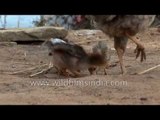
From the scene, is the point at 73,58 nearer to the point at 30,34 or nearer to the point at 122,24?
the point at 122,24

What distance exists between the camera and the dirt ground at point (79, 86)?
9.18 ft

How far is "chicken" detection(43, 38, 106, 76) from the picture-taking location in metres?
3.94

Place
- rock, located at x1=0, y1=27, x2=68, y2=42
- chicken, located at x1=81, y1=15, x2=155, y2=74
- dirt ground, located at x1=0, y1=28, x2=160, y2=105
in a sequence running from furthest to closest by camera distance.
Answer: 1. rock, located at x1=0, y1=27, x2=68, y2=42
2. chicken, located at x1=81, y1=15, x2=155, y2=74
3. dirt ground, located at x1=0, y1=28, x2=160, y2=105

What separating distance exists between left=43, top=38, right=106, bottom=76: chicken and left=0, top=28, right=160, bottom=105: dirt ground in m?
0.11

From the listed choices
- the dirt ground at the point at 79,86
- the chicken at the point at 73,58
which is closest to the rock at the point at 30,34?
the dirt ground at the point at 79,86

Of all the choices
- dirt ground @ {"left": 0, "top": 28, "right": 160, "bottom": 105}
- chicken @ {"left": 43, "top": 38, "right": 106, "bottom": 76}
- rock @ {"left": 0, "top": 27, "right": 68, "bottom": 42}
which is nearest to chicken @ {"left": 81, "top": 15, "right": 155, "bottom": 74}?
chicken @ {"left": 43, "top": 38, "right": 106, "bottom": 76}

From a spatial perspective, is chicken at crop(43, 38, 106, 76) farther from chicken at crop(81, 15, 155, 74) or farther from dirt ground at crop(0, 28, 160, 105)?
chicken at crop(81, 15, 155, 74)

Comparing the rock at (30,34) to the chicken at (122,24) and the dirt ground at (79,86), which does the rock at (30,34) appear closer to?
the dirt ground at (79,86)

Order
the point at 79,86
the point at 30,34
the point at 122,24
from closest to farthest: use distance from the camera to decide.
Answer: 1. the point at 79,86
2. the point at 122,24
3. the point at 30,34

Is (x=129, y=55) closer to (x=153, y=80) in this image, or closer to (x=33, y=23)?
(x=153, y=80)

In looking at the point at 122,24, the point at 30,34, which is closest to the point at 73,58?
the point at 122,24

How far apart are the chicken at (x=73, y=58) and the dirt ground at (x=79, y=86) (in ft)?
0.36

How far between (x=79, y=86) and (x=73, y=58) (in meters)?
0.58

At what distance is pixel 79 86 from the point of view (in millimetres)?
3469
